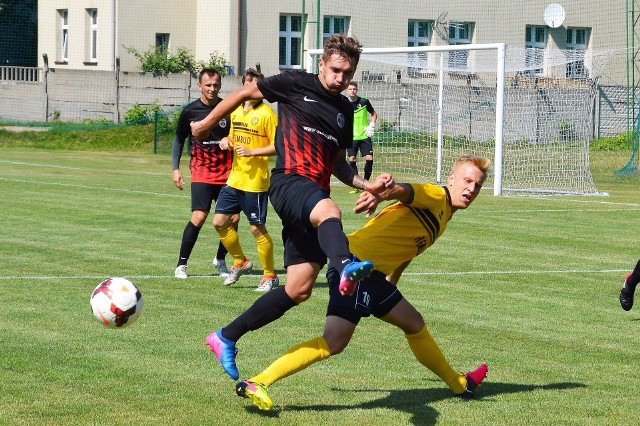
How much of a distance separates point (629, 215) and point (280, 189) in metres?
13.9

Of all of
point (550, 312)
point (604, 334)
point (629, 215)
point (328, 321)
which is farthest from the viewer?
point (629, 215)

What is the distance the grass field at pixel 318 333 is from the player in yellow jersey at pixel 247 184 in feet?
1.48

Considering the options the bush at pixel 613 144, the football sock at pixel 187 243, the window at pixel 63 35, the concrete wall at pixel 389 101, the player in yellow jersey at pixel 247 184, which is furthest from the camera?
the window at pixel 63 35

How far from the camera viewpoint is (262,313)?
627 centimetres

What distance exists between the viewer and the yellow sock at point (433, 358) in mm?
6332

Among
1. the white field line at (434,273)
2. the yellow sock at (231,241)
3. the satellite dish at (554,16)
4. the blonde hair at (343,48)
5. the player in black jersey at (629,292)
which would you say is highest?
A: the satellite dish at (554,16)

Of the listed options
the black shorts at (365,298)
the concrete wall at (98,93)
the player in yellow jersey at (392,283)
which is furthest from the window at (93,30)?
the black shorts at (365,298)

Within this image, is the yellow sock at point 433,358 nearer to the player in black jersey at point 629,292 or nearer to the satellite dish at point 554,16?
the player in black jersey at point 629,292

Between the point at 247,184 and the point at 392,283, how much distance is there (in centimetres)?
478

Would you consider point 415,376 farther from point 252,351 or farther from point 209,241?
point 209,241

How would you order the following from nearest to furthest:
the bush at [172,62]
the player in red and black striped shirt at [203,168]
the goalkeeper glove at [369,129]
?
the player in red and black striped shirt at [203,168]
the goalkeeper glove at [369,129]
the bush at [172,62]

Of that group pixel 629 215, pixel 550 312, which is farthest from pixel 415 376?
pixel 629 215

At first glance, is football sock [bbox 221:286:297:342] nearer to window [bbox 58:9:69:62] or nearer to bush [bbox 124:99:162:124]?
bush [bbox 124:99:162:124]

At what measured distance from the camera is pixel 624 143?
32344 mm
